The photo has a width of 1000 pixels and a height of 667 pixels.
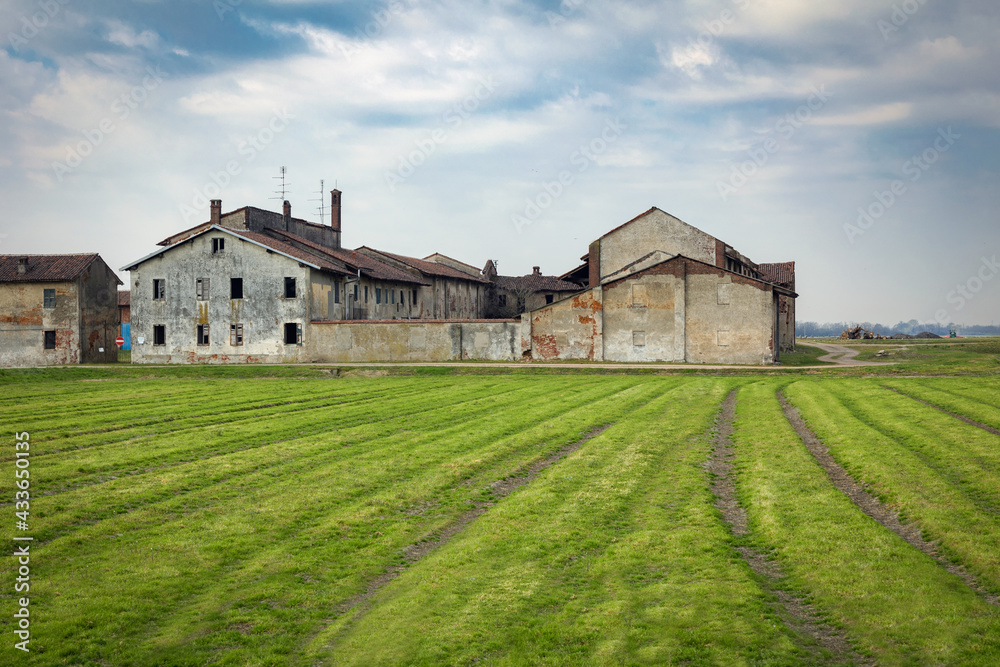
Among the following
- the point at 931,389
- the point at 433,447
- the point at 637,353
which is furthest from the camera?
the point at 637,353

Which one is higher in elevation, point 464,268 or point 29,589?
point 464,268

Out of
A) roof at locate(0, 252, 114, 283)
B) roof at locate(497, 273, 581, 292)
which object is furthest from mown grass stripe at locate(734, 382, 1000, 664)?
roof at locate(497, 273, 581, 292)

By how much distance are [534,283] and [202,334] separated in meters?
44.6

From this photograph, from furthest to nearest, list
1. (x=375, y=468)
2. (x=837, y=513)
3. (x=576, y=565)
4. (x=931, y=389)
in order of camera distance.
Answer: (x=931, y=389) → (x=375, y=468) → (x=837, y=513) → (x=576, y=565)

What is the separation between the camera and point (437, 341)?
49.4 meters

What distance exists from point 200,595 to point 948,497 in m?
10.9

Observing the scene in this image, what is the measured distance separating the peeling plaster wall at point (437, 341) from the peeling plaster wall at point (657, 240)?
1337 cm

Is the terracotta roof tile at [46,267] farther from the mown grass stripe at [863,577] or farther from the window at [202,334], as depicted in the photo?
the mown grass stripe at [863,577]

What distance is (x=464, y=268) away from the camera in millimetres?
89250

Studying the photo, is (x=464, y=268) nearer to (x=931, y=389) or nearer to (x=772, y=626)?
(x=931, y=389)

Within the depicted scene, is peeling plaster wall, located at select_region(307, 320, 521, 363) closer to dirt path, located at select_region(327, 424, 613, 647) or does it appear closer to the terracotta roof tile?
the terracotta roof tile

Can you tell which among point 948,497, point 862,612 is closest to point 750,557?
point 862,612

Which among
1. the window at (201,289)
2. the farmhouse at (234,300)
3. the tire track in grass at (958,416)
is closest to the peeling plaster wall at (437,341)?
the farmhouse at (234,300)

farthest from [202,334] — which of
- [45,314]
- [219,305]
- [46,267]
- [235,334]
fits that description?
[46,267]
